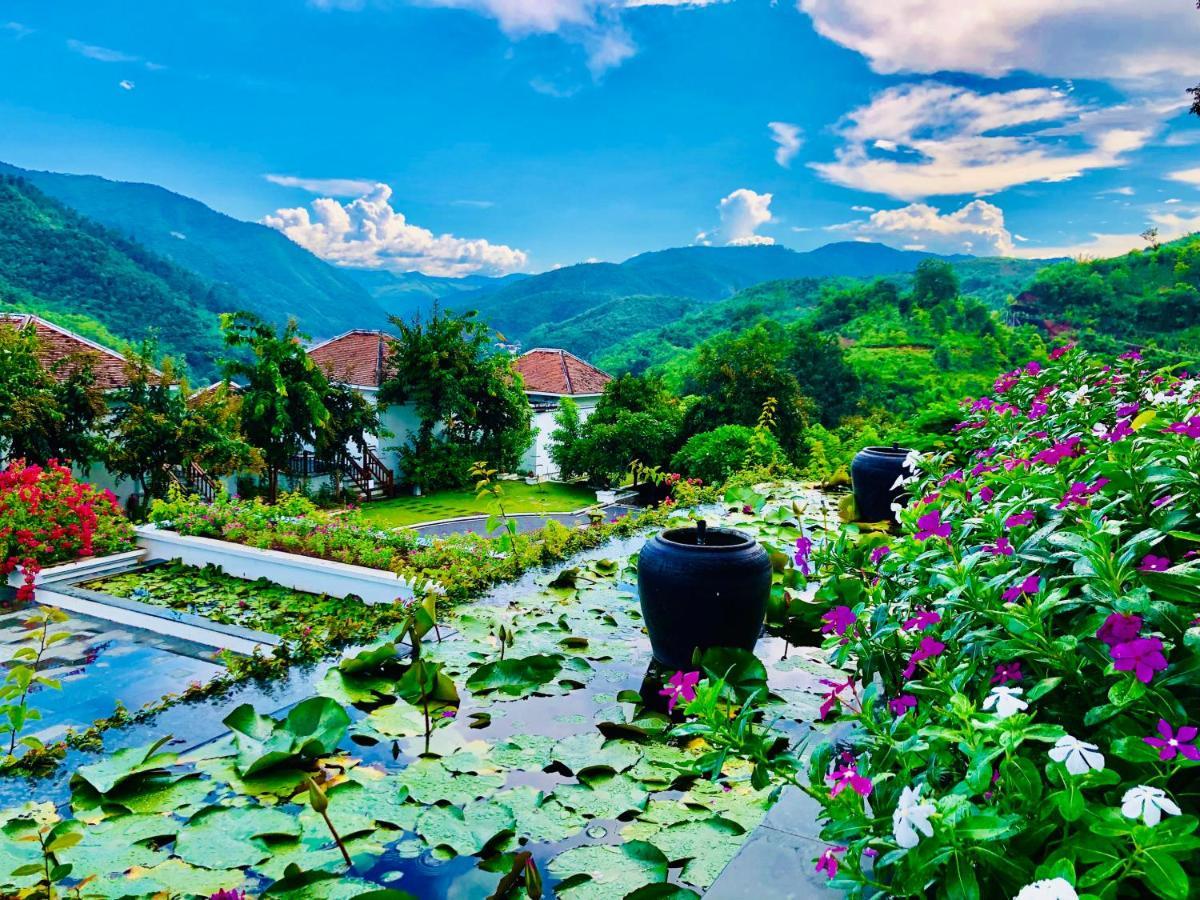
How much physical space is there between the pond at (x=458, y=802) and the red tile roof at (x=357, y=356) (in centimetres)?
1953

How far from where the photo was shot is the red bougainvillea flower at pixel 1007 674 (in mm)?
1368

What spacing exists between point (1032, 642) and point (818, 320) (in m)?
31.6

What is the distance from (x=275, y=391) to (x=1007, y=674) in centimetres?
1659

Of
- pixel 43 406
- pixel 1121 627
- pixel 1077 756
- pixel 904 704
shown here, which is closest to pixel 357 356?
pixel 43 406

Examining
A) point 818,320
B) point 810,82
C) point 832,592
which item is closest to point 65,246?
point 818,320

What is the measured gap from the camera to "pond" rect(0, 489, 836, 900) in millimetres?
1967

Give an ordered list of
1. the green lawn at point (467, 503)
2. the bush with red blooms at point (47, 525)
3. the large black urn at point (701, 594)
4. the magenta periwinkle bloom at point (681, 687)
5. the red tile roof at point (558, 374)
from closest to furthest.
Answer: the magenta periwinkle bloom at point (681, 687) → the large black urn at point (701, 594) → the bush with red blooms at point (47, 525) → the green lawn at point (467, 503) → the red tile roof at point (558, 374)

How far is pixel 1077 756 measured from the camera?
100cm

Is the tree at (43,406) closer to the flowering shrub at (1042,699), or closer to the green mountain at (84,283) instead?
the flowering shrub at (1042,699)

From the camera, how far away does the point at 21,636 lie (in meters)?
5.04

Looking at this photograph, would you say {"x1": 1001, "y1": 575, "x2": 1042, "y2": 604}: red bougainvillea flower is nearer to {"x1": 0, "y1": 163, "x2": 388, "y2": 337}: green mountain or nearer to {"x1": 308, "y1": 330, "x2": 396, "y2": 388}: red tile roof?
{"x1": 308, "y1": 330, "x2": 396, "y2": 388}: red tile roof

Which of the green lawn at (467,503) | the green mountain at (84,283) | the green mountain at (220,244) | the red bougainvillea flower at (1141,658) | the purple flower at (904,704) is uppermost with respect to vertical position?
the green mountain at (220,244)

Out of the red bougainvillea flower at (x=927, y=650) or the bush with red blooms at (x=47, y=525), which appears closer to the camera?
the red bougainvillea flower at (x=927, y=650)

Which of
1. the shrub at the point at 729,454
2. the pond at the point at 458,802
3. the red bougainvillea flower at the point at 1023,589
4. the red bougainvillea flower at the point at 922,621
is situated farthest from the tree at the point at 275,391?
the red bougainvillea flower at the point at 1023,589
